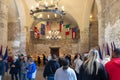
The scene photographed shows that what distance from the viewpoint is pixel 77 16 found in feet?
66.3

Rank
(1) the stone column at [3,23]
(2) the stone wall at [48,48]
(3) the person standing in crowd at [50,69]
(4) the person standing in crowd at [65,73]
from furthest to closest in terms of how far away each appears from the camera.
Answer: (2) the stone wall at [48,48], (1) the stone column at [3,23], (3) the person standing in crowd at [50,69], (4) the person standing in crowd at [65,73]

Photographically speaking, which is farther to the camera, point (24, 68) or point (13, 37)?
point (13, 37)

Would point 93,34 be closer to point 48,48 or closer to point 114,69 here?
point 48,48

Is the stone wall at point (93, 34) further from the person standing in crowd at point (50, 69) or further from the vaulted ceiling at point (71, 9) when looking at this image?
the person standing in crowd at point (50, 69)

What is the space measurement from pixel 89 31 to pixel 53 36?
6114 mm

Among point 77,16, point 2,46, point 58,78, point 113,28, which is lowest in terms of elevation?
point 58,78

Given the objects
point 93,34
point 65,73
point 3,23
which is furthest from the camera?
point 93,34

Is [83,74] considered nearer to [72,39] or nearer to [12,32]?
[12,32]

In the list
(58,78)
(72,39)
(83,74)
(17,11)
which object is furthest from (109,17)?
(72,39)

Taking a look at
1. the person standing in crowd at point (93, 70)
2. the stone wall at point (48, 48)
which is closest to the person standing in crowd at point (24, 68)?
the person standing in crowd at point (93, 70)

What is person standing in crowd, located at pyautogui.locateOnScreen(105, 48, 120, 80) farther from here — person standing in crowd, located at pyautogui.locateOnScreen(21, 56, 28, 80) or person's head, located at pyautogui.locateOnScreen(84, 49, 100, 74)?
person standing in crowd, located at pyautogui.locateOnScreen(21, 56, 28, 80)

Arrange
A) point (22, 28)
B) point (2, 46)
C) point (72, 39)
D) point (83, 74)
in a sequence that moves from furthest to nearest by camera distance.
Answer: point (72, 39) → point (22, 28) → point (2, 46) → point (83, 74)

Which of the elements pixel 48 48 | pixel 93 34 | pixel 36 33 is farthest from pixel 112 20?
pixel 48 48

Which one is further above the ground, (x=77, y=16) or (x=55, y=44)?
(x=77, y=16)
